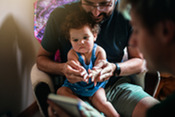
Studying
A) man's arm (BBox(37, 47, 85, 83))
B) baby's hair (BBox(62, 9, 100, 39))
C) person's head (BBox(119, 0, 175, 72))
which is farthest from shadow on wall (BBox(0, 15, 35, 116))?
person's head (BBox(119, 0, 175, 72))

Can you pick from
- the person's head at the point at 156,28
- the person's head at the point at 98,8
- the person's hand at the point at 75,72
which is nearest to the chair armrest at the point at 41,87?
the person's hand at the point at 75,72

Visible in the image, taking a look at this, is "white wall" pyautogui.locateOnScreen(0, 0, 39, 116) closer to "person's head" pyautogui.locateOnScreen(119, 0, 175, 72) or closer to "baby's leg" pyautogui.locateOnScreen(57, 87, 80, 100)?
"baby's leg" pyautogui.locateOnScreen(57, 87, 80, 100)

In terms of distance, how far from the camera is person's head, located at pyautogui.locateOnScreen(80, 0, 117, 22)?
1.04m

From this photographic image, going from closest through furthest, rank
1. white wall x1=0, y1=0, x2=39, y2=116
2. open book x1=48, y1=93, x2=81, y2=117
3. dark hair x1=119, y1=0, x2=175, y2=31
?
dark hair x1=119, y1=0, x2=175, y2=31 → open book x1=48, y1=93, x2=81, y2=117 → white wall x1=0, y1=0, x2=39, y2=116

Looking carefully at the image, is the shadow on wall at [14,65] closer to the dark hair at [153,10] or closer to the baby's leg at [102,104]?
the baby's leg at [102,104]

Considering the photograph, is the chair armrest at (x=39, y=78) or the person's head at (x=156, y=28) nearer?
the person's head at (x=156, y=28)

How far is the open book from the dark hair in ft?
1.32

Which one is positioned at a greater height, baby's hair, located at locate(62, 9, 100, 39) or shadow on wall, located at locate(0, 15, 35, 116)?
baby's hair, located at locate(62, 9, 100, 39)

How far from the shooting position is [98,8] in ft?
3.46

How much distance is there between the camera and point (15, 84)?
1.52 metres

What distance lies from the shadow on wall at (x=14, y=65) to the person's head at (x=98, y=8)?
71 cm

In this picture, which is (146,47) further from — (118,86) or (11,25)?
(11,25)

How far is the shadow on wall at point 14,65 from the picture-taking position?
1349mm

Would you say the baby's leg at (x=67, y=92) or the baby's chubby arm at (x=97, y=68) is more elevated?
the baby's chubby arm at (x=97, y=68)
